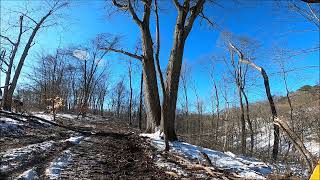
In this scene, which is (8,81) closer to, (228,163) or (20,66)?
(20,66)

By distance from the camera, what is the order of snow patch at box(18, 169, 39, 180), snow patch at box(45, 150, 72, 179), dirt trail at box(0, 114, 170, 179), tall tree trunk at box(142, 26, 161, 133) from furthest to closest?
tall tree trunk at box(142, 26, 161, 133) < dirt trail at box(0, 114, 170, 179) < snow patch at box(45, 150, 72, 179) < snow patch at box(18, 169, 39, 180)

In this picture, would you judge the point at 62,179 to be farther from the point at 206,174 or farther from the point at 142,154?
the point at 142,154

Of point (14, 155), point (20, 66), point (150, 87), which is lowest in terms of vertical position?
point (14, 155)

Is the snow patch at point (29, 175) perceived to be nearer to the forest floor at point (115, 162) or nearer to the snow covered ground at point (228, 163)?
the forest floor at point (115, 162)

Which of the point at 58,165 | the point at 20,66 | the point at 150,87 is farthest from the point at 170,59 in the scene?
the point at 20,66

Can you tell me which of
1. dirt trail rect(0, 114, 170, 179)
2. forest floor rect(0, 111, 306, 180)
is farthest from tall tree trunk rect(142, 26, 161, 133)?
dirt trail rect(0, 114, 170, 179)

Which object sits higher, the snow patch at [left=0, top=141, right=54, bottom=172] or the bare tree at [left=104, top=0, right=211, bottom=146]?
the bare tree at [left=104, top=0, right=211, bottom=146]

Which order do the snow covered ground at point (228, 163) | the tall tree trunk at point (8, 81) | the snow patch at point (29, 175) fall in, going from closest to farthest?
1. the snow patch at point (29, 175)
2. the snow covered ground at point (228, 163)
3. the tall tree trunk at point (8, 81)

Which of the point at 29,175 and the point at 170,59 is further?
the point at 170,59

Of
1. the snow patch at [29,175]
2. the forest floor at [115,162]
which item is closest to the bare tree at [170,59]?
the forest floor at [115,162]

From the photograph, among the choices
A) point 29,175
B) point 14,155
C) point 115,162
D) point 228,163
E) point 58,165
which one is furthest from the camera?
point 228,163

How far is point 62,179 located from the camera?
5672mm

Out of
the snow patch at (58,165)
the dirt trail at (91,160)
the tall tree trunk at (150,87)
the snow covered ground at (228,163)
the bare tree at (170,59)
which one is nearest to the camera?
the snow patch at (58,165)

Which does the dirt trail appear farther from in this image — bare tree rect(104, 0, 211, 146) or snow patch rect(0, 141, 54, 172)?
bare tree rect(104, 0, 211, 146)
